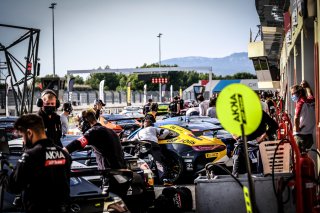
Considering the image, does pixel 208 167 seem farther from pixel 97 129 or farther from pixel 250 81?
pixel 250 81

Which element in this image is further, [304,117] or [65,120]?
[65,120]

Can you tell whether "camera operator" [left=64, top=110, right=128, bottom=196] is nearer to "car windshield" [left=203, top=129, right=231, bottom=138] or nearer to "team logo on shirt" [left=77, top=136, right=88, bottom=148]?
"team logo on shirt" [left=77, top=136, right=88, bottom=148]

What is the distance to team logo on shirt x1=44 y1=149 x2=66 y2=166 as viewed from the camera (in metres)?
5.39

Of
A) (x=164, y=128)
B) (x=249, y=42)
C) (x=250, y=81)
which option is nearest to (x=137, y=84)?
(x=250, y=81)

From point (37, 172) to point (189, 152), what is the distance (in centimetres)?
780

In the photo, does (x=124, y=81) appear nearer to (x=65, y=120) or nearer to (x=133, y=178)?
(x=65, y=120)

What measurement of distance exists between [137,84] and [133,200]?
5150 inches

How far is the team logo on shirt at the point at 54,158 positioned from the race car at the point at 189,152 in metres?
7.51

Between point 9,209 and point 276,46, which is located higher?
point 276,46

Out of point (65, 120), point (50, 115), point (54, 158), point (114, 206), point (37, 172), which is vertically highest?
point (50, 115)

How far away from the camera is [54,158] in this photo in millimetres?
5438

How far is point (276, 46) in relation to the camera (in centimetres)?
5031

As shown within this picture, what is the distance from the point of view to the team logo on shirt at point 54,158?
5391 mm

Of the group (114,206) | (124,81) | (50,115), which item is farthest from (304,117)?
(124,81)
